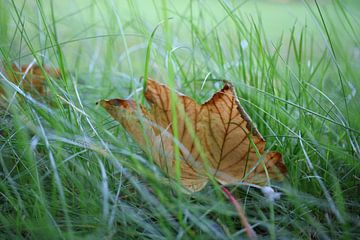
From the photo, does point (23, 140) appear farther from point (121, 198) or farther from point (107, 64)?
point (107, 64)

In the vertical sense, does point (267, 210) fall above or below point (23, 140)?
below

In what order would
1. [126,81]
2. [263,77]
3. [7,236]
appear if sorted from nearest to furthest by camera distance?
[7,236] < [263,77] < [126,81]

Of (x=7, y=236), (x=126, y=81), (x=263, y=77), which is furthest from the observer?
(x=126, y=81)

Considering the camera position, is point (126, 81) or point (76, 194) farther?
point (126, 81)

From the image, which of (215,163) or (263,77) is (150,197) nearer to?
(215,163)

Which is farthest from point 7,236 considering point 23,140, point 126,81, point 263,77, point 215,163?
point 126,81

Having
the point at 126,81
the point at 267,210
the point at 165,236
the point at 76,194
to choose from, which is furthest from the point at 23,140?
the point at 126,81
